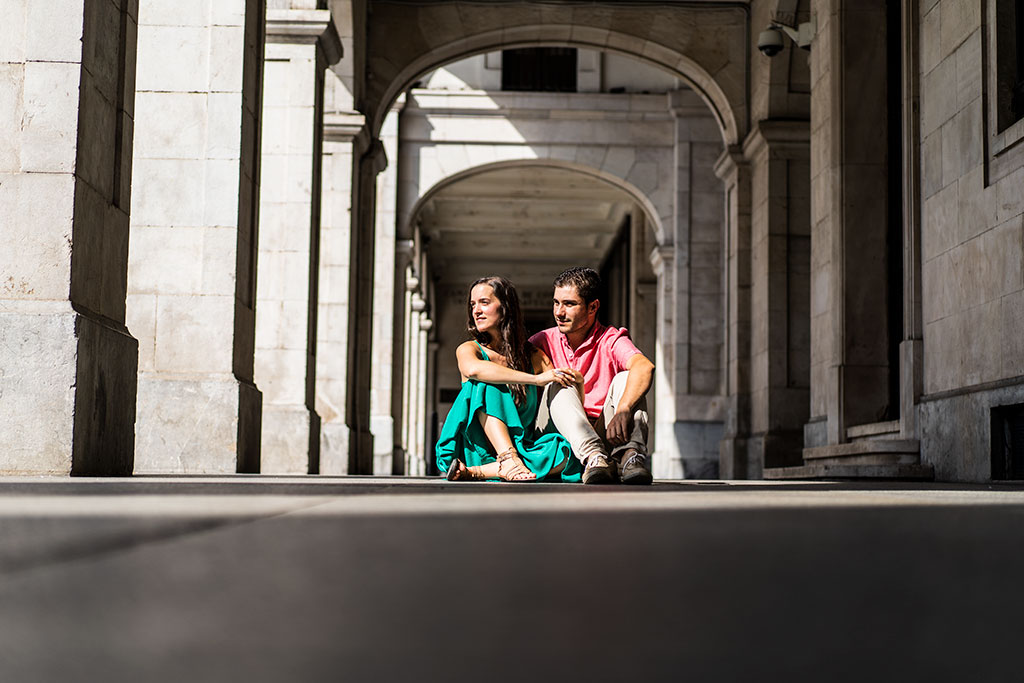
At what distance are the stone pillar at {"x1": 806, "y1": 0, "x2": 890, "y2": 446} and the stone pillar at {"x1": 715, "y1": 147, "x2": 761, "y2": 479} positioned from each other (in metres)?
4.08

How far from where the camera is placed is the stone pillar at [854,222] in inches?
434

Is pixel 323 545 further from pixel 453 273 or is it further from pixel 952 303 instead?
pixel 453 273

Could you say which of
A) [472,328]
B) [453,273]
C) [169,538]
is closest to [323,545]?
[169,538]

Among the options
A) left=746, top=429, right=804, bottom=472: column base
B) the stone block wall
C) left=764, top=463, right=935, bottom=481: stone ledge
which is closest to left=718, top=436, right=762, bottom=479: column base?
left=746, top=429, right=804, bottom=472: column base

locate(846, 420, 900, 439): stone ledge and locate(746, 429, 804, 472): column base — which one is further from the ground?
locate(846, 420, 900, 439): stone ledge

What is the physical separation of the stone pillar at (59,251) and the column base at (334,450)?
8.90 meters

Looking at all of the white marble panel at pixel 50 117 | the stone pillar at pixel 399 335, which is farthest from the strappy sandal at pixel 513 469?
the stone pillar at pixel 399 335

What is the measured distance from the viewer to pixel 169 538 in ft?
5.45

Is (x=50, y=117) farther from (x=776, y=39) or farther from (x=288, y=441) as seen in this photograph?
(x=776, y=39)

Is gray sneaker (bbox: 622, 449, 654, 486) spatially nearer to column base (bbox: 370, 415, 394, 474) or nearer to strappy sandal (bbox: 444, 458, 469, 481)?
strappy sandal (bbox: 444, 458, 469, 481)

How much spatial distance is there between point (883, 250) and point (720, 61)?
7308 mm

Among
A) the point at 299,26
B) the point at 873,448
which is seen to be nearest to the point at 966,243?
the point at 873,448

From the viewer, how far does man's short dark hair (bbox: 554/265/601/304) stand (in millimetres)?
5855

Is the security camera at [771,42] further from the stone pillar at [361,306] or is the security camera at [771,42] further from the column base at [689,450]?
the column base at [689,450]
